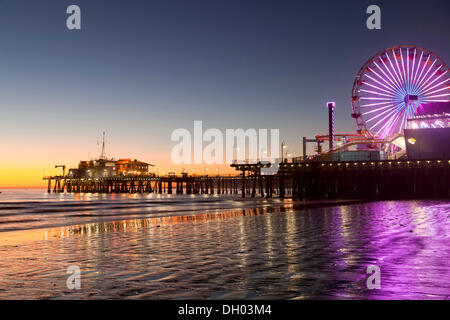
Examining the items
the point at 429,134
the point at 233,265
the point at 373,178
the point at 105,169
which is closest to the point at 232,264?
the point at 233,265

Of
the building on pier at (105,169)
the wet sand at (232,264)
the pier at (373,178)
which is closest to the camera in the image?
the wet sand at (232,264)

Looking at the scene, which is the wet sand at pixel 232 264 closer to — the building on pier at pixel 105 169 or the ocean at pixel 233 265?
the ocean at pixel 233 265

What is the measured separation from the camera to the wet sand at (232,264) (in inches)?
288

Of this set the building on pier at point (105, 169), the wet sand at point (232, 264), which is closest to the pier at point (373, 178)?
the wet sand at point (232, 264)

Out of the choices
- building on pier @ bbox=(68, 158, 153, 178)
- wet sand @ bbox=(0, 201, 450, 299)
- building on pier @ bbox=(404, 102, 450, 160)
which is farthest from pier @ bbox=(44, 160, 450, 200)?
building on pier @ bbox=(68, 158, 153, 178)

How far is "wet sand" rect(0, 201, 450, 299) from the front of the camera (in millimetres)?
7324

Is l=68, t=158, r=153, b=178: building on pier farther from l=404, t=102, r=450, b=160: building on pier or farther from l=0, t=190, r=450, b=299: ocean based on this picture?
l=0, t=190, r=450, b=299: ocean

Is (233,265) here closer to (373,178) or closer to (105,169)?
(373,178)

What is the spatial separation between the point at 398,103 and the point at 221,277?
63.5 meters

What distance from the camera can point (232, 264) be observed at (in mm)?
10023

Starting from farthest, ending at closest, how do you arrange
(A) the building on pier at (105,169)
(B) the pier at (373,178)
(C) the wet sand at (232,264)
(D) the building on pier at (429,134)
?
(A) the building on pier at (105,169), (D) the building on pier at (429,134), (B) the pier at (373,178), (C) the wet sand at (232,264)

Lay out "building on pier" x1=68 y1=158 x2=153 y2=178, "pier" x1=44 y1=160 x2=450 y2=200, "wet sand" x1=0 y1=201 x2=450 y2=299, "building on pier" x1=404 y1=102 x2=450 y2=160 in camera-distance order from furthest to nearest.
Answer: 1. "building on pier" x1=68 y1=158 x2=153 y2=178
2. "building on pier" x1=404 y1=102 x2=450 y2=160
3. "pier" x1=44 y1=160 x2=450 y2=200
4. "wet sand" x1=0 y1=201 x2=450 y2=299

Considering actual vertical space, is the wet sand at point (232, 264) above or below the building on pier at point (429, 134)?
below
